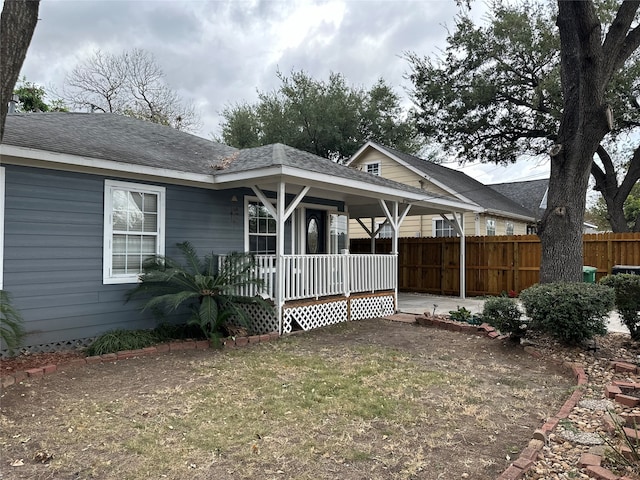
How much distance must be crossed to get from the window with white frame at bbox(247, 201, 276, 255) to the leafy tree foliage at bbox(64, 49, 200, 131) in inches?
723

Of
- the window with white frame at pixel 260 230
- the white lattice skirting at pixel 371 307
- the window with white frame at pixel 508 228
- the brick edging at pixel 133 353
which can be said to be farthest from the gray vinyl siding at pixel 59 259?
the window with white frame at pixel 508 228

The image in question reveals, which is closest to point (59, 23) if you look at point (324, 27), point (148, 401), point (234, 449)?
point (324, 27)

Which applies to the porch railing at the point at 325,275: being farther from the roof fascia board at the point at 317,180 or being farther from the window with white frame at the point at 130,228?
the window with white frame at the point at 130,228

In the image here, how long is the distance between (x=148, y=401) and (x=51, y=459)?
116 cm

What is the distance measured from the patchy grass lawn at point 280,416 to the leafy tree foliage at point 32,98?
19472mm

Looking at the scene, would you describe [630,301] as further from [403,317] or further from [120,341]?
[120,341]

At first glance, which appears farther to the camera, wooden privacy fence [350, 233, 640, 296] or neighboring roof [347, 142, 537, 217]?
neighboring roof [347, 142, 537, 217]

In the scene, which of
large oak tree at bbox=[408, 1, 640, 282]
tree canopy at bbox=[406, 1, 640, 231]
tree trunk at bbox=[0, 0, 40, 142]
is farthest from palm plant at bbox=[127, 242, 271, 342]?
tree canopy at bbox=[406, 1, 640, 231]

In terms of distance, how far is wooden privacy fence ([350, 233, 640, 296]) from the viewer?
1123 centimetres

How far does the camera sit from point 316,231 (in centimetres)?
1038

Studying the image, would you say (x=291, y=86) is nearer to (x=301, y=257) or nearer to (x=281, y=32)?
(x=281, y=32)

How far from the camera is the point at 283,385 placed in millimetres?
4496

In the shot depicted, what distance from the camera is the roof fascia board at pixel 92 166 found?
17.0 feet

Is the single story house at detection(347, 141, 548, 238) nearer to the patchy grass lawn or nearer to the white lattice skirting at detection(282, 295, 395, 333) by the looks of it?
the white lattice skirting at detection(282, 295, 395, 333)
